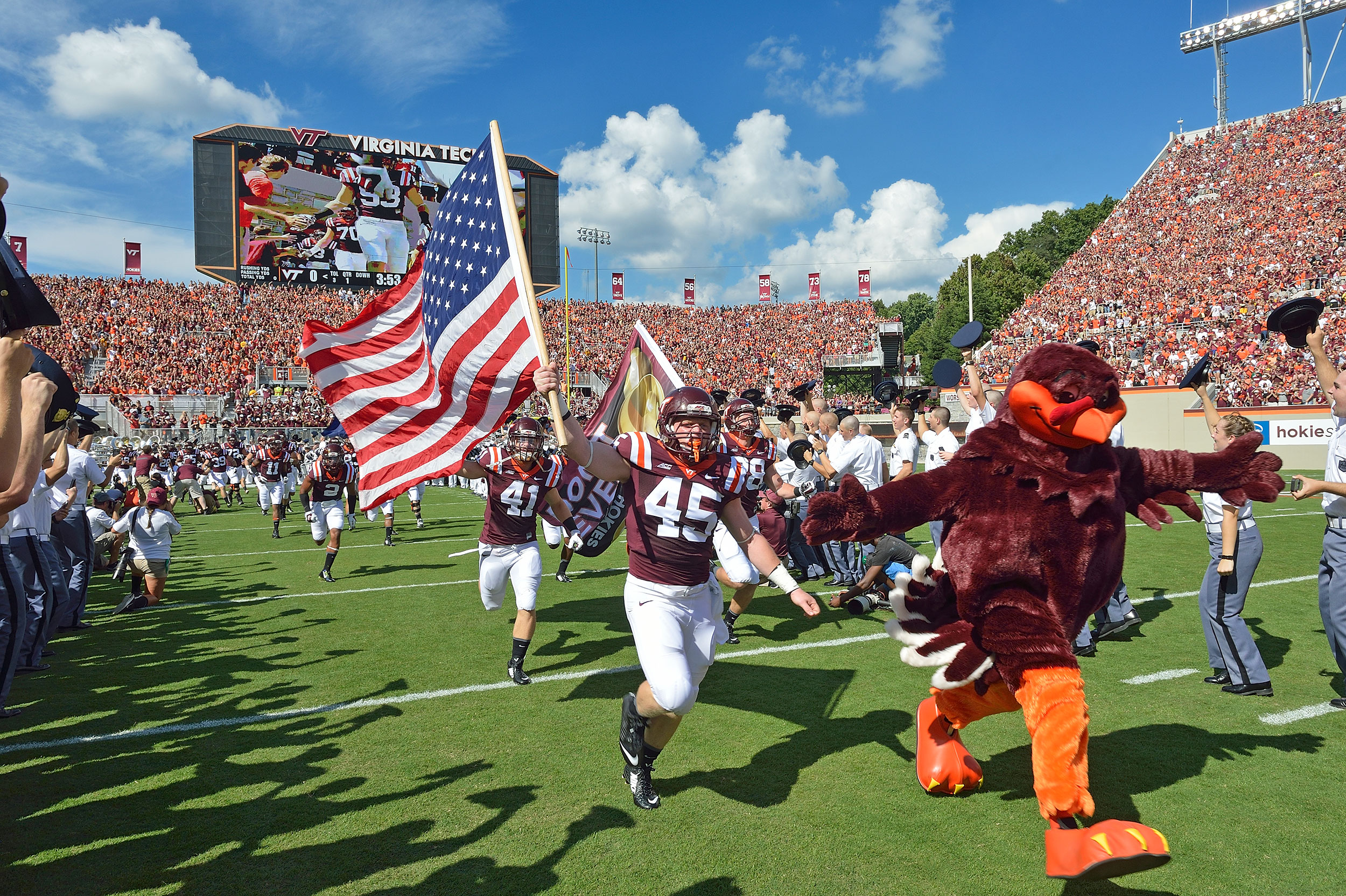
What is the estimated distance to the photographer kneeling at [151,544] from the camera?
949 centimetres

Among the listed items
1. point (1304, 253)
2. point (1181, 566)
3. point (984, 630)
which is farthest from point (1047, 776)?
point (1304, 253)

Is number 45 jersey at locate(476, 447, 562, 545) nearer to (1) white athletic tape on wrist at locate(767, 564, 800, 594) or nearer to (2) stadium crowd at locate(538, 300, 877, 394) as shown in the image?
(1) white athletic tape on wrist at locate(767, 564, 800, 594)

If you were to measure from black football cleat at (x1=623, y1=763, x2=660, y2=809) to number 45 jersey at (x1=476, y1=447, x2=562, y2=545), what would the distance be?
10.1ft

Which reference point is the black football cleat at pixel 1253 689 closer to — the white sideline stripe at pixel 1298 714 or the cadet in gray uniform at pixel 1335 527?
the white sideline stripe at pixel 1298 714

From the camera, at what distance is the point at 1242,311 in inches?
1196

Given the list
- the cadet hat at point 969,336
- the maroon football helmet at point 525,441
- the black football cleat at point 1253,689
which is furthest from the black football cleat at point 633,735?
the black football cleat at point 1253,689

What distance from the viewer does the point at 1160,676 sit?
634cm

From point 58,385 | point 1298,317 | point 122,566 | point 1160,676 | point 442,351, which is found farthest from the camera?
point 122,566

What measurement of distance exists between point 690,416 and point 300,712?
155 inches

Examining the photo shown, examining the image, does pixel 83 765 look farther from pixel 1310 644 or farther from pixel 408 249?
pixel 408 249

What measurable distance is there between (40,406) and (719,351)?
52462 millimetres

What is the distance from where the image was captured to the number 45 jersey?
7.05m

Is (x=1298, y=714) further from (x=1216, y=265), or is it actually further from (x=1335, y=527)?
(x=1216, y=265)

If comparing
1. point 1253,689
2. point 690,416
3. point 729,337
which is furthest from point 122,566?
point 729,337
